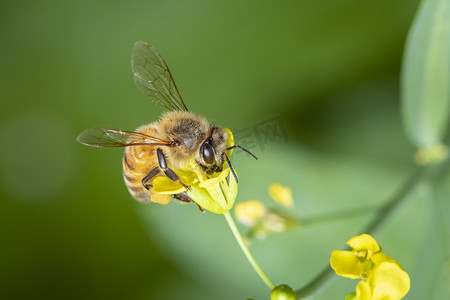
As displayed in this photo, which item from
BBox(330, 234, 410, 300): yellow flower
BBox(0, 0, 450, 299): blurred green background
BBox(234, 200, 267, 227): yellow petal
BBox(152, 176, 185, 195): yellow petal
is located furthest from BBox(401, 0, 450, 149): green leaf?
BBox(152, 176, 185, 195): yellow petal

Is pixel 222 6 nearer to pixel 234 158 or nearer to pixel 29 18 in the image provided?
pixel 234 158

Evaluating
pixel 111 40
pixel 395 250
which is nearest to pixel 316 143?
pixel 395 250

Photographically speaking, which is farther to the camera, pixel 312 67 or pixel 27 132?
pixel 27 132

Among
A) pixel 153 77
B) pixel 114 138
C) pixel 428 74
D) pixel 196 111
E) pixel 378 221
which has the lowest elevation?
pixel 378 221

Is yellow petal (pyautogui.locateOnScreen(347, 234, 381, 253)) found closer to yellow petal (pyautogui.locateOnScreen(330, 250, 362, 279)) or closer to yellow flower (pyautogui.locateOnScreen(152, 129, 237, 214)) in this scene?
yellow petal (pyautogui.locateOnScreen(330, 250, 362, 279))

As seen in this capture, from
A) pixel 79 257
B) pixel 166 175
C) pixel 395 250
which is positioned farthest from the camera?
pixel 79 257

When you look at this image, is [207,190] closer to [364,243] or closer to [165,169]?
[165,169]

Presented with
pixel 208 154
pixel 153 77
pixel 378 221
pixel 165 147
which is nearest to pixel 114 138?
pixel 165 147

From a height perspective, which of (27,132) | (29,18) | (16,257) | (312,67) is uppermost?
(29,18)

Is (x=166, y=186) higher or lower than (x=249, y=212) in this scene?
higher
